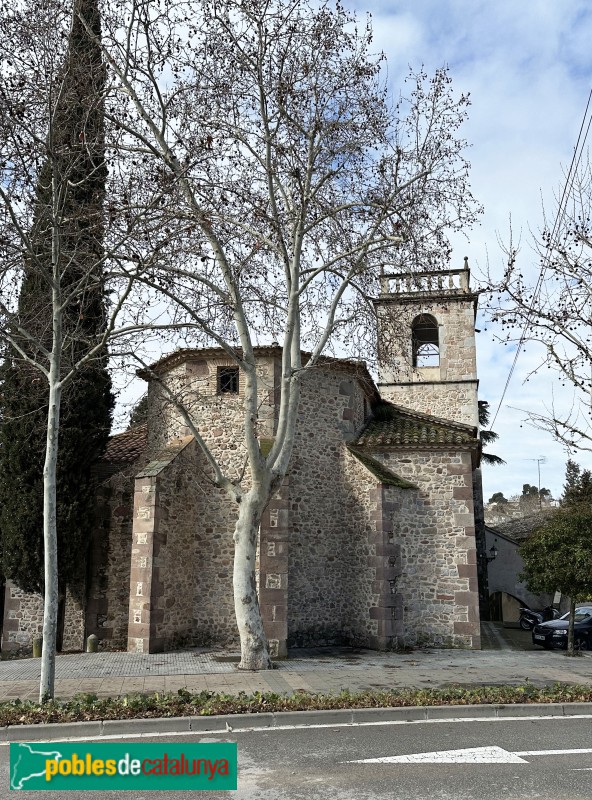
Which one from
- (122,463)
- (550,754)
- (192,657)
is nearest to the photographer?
(550,754)

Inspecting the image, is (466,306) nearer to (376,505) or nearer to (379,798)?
(376,505)

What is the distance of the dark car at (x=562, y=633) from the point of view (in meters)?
17.1

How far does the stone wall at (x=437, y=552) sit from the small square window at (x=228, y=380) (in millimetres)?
4436

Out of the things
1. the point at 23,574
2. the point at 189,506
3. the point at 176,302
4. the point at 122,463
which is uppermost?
the point at 176,302

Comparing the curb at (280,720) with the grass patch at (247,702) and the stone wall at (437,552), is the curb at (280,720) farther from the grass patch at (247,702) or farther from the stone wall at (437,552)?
the stone wall at (437,552)

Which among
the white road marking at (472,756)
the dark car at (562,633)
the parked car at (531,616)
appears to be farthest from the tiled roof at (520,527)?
the white road marking at (472,756)

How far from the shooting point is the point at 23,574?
14758mm

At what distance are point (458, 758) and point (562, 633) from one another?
12.3 m

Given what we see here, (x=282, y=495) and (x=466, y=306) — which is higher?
(x=466, y=306)

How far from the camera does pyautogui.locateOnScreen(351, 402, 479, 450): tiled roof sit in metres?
16.6

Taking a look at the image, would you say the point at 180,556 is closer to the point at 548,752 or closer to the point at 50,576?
the point at 50,576

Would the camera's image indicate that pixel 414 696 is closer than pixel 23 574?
Yes

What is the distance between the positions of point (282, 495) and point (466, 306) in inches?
508

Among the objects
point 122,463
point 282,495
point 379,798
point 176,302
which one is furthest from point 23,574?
point 379,798
